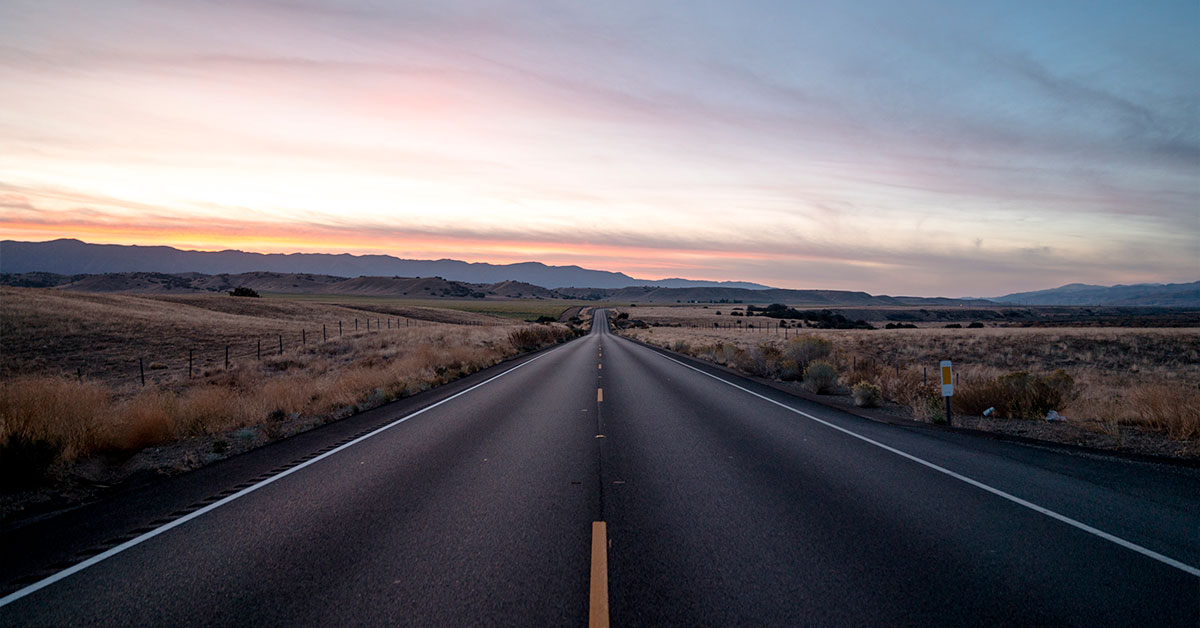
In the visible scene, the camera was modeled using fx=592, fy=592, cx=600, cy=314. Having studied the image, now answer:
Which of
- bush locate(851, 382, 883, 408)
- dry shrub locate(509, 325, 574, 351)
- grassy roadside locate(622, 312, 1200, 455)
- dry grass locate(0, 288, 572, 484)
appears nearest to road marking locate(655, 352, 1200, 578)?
grassy roadside locate(622, 312, 1200, 455)

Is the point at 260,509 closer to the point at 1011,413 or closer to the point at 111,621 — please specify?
the point at 111,621

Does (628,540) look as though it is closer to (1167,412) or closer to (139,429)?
(139,429)

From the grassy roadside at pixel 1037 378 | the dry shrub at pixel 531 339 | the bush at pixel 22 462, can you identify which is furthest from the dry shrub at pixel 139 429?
the dry shrub at pixel 531 339

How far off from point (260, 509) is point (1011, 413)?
1351 centimetres

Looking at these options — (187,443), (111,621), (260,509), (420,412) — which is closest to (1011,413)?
(420,412)

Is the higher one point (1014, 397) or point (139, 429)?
point (1014, 397)

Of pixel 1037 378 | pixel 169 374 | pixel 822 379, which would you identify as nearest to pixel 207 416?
pixel 822 379

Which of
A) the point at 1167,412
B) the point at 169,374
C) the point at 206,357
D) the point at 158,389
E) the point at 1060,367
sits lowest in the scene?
the point at 169,374

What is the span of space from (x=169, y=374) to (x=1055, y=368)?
134ft

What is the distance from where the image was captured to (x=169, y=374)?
2691 centimetres

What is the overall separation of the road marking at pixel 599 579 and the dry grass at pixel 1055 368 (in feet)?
30.8

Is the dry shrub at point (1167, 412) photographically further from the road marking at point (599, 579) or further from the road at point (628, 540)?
the road marking at point (599, 579)

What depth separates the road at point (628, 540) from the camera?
4.09 meters

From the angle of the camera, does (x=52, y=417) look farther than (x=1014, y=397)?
No
